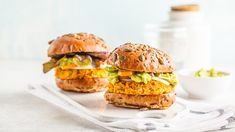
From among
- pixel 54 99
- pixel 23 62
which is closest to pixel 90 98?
pixel 54 99

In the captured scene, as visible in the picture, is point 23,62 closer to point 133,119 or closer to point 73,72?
point 73,72

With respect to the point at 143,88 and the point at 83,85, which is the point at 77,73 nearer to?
the point at 83,85

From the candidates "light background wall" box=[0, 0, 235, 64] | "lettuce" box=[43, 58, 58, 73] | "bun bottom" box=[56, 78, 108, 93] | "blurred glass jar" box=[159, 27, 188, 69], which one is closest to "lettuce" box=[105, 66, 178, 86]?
"bun bottom" box=[56, 78, 108, 93]

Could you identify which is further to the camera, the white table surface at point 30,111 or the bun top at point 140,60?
the bun top at point 140,60

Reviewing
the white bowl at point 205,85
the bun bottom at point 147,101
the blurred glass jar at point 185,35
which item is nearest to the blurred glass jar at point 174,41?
the blurred glass jar at point 185,35

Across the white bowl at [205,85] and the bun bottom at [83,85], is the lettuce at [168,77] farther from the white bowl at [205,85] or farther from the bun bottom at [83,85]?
the bun bottom at [83,85]

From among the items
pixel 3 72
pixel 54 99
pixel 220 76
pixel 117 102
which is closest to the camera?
pixel 117 102
